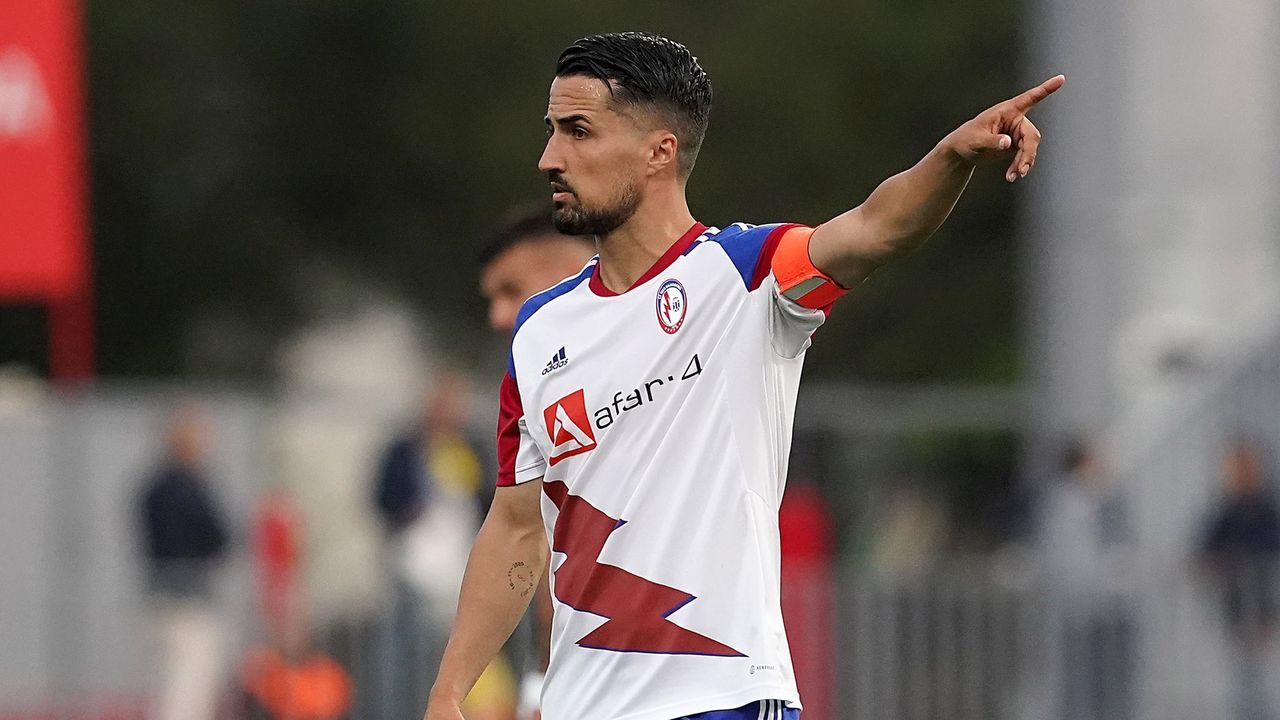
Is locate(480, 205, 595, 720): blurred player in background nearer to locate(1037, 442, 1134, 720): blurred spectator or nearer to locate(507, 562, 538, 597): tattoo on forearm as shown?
locate(507, 562, 538, 597): tattoo on forearm

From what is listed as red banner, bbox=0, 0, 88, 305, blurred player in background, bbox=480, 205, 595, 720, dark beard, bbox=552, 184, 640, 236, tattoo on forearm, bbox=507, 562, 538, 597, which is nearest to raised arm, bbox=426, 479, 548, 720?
tattoo on forearm, bbox=507, 562, 538, 597

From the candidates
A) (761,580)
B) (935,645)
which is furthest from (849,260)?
(935,645)

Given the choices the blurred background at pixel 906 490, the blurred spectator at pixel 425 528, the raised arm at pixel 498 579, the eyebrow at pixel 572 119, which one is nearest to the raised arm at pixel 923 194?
the eyebrow at pixel 572 119

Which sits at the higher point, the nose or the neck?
the nose

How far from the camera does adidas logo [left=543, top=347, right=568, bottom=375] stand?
501cm

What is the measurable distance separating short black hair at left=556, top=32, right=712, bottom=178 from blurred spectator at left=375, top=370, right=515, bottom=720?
7.41m

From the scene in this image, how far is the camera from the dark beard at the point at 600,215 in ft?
16.1

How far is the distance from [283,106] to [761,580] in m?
28.3

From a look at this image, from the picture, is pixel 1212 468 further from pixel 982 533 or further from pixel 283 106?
pixel 283 106

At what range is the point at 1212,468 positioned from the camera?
1381 cm

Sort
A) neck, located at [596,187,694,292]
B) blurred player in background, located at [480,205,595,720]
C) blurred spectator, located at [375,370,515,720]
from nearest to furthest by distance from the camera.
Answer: neck, located at [596,187,694,292] → blurred player in background, located at [480,205,595,720] → blurred spectator, located at [375,370,515,720]

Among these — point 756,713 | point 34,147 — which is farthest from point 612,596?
point 34,147

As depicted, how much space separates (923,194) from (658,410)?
80cm

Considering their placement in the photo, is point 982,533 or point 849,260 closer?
point 849,260
